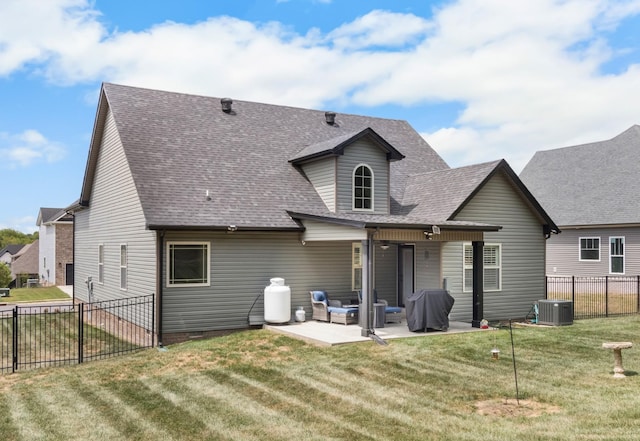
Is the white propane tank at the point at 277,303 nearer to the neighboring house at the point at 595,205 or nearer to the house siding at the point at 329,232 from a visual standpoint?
the house siding at the point at 329,232

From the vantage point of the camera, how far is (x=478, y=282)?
56.6ft

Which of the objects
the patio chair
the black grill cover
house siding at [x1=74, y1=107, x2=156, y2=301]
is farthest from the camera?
house siding at [x1=74, y1=107, x2=156, y2=301]

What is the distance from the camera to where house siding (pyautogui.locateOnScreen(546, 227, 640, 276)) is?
2773 centimetres

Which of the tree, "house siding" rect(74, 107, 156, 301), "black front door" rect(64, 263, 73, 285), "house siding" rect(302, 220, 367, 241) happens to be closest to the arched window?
"house siding" rect(302, 220, 367, 241)

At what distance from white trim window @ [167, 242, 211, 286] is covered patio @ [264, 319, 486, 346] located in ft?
7.94

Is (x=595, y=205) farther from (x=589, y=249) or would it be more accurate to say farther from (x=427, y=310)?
(x=427, y=310)

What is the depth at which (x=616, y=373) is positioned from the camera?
1149cm

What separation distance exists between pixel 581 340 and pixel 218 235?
10189 millimetres

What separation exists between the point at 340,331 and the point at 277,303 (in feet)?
6.71

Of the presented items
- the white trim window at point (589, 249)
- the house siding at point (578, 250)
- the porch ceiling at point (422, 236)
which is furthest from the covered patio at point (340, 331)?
the white trim window at point (589, 249)

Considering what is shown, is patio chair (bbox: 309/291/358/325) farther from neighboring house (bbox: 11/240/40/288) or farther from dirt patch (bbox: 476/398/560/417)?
neighboring house (bbox: 11/240/40/288)

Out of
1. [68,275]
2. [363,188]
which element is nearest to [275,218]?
[363,188]

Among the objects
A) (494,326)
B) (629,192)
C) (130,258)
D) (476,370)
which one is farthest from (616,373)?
(629,192)

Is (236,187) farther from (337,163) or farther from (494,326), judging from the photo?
(494,326)
